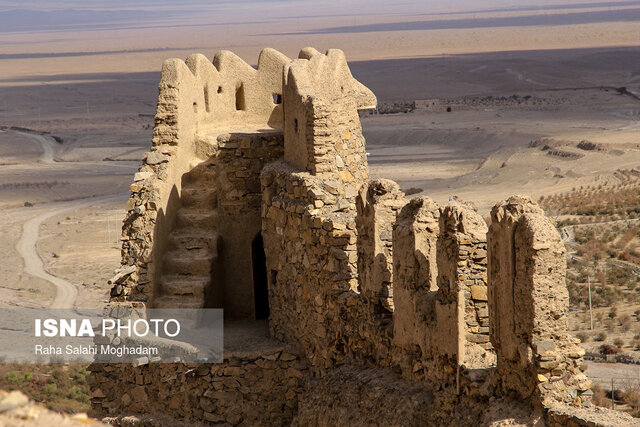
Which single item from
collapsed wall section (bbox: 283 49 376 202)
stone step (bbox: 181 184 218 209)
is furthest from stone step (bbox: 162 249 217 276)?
collapsed wall section (bbox: 283 49 376 202)

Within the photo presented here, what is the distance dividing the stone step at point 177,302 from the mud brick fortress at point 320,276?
25mm

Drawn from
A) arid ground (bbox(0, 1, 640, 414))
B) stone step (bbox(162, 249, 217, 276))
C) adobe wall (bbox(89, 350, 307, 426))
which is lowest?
adobe wall (bbox(89, 350, 307, 426))

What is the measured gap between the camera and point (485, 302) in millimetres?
10039

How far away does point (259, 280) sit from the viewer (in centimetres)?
1627

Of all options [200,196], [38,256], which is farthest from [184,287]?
[38,256]

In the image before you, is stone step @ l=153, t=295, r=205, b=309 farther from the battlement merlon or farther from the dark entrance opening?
the battlement merlon

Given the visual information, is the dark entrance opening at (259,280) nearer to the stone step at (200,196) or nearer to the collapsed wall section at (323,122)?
the stone step at (200,196)

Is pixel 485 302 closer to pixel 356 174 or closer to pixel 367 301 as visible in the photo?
pixel 367 301

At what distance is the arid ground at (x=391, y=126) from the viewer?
41156 millimetres

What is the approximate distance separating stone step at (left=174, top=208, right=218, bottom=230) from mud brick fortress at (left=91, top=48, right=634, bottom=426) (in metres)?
0.02

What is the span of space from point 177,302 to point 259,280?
1647mm

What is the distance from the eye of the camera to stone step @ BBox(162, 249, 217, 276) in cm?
1530

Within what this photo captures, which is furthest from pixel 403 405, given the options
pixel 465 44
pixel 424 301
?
pixel 465 44

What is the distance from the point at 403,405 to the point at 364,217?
2.14 m
